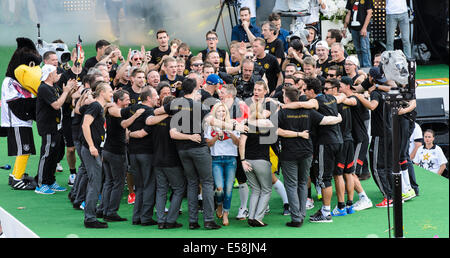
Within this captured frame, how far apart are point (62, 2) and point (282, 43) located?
6573 millimetres

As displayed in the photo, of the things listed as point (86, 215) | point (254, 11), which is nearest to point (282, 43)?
point (254, 11)

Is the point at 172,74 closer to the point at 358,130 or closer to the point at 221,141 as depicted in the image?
the point at 221,141

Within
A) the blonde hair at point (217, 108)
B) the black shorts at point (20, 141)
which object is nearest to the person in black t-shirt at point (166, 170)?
the blonde hair at point (217, 108)

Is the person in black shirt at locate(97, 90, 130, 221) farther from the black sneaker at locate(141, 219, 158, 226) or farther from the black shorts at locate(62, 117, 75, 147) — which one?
the black shorts at locate(62, 117, 75, 147)

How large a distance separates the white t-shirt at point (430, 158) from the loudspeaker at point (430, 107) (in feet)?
3.64

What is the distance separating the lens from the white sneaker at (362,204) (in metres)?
9.49

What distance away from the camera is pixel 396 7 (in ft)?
46.9

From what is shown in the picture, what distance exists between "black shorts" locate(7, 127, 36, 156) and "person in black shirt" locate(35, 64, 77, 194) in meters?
0.32

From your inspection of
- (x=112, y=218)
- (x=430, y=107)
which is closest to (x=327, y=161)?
(x=112, y=218)

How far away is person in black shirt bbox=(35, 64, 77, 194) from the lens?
9.99 m

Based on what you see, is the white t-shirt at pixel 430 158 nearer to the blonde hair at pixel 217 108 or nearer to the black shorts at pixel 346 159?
the black shorts at pixel 346 159

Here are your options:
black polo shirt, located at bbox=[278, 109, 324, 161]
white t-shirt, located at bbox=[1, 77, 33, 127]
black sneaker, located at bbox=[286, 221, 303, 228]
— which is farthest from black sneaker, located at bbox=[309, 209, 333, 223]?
white t-shirt, located at bbox=[1, 77, 33, 127]

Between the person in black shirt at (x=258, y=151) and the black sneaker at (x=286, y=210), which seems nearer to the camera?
the person in black shirt at (x=258, y=151)

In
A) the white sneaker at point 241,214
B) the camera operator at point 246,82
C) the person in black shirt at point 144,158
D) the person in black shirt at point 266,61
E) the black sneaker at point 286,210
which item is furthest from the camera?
the person in black shirt at point 266,61
